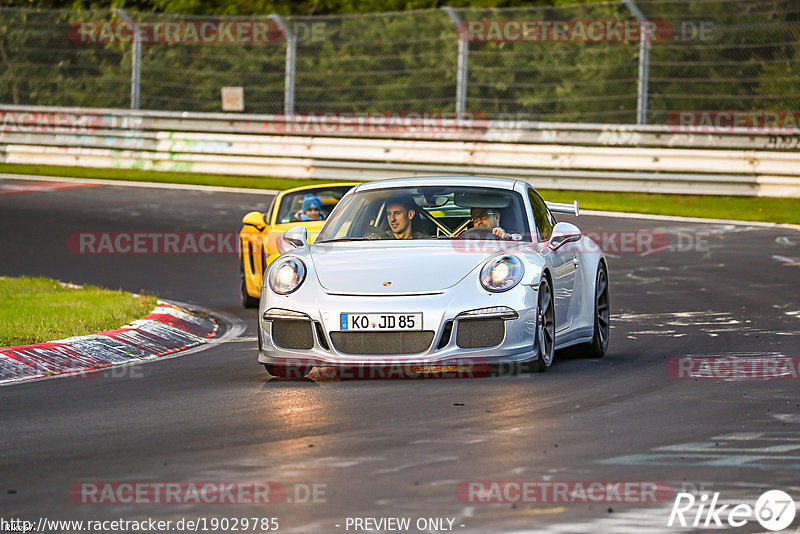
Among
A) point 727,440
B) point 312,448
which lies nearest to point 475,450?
point 312,448

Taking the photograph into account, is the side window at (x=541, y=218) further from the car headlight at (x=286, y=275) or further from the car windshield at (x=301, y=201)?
the car windshield at (x=301, y=201)

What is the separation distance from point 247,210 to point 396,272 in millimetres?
13404

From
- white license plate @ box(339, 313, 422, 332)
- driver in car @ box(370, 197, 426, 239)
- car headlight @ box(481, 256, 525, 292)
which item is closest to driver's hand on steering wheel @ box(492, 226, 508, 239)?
driver in car @ box(370, 197, 426, 239)

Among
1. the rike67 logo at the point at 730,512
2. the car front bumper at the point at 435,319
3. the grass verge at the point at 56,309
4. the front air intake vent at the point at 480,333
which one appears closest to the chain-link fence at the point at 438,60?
the grass verge at the point at 56,309

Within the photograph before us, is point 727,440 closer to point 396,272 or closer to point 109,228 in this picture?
point 396,272

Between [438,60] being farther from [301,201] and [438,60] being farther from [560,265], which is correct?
[560,265]

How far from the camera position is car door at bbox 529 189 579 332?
9.44 m

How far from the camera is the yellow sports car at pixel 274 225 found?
45.4 feet

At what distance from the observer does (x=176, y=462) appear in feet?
20.7

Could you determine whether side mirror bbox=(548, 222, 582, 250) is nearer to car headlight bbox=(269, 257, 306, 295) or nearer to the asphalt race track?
the asphalt race track

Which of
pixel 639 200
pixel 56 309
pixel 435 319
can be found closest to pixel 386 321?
pixel 435 319

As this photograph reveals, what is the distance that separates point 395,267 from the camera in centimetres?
878

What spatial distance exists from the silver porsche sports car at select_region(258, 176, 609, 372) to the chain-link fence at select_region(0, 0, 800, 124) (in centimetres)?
1302

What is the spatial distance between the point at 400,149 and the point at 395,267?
51.8 ft
